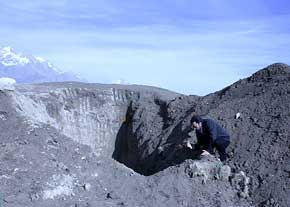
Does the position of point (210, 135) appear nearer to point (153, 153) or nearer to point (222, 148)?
point (222, 148)

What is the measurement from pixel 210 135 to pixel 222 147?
578 mm

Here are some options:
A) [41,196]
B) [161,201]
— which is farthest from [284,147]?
[41,196]

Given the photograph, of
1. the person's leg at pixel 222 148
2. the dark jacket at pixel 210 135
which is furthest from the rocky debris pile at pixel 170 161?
the dark jacket at pixel 210 135

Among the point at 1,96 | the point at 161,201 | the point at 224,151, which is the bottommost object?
the point at 161,201

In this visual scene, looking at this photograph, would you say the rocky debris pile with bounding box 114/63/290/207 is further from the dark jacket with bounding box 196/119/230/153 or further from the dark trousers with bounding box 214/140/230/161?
the dark jacket with bounding box 196/119/230/153

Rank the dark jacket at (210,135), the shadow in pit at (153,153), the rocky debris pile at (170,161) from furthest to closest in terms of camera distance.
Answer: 1. the shadow in pit at (153,153)
2. the dark jacket at (210,135)
3. the rocky debris pile at (170,161)

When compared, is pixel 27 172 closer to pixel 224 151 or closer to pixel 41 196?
pixel 41 196

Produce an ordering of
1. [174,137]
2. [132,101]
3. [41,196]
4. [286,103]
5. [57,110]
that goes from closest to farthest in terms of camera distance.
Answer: [41,196] < [286,103] < [174,137] < [57,110] < [132,101]

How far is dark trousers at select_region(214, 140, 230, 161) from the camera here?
10.4 meters

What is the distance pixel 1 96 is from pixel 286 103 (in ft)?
24.4

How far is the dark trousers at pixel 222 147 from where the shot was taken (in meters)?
10.4

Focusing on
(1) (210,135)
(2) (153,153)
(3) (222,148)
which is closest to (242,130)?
(3) (222,148)

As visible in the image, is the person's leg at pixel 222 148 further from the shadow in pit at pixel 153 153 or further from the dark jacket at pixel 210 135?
the shadow in pit at pixel 153 153

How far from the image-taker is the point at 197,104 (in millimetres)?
14633
